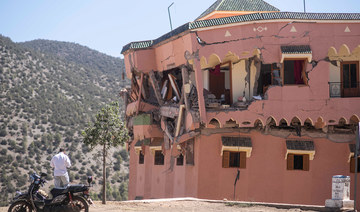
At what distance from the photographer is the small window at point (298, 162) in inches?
933

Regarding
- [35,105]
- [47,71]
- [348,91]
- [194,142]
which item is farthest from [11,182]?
[348,91]

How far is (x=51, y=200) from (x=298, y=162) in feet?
41.4

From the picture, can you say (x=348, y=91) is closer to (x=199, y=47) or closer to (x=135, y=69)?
(x=199, y=47)

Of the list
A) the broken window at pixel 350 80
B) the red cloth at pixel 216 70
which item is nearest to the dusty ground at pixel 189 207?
the red cloth at pixel 216 70

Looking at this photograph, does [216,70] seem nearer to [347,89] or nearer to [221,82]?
[221,82]

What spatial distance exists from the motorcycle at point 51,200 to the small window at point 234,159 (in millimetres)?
10385

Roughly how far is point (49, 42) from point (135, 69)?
233 feet

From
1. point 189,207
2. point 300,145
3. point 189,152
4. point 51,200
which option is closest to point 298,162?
point 300,145

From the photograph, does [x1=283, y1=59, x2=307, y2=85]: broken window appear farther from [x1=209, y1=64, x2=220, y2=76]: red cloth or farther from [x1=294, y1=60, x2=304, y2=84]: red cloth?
[x1=209, y1=64, x2=220, y2=76]: red cloth

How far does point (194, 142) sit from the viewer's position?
2467 centimetres

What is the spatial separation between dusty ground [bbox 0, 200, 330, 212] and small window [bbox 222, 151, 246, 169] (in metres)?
5.73

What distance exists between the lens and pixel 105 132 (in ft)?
90.1

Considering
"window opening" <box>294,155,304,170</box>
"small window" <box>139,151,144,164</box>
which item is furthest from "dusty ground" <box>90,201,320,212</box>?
"small window" <box>139,151,144,164</box>

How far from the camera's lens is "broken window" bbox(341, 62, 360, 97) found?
23.9 m
